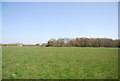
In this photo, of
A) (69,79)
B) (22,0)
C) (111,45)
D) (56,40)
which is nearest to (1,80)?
(69,79)

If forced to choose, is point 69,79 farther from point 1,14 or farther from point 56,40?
point 56,40

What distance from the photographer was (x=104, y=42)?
228ft

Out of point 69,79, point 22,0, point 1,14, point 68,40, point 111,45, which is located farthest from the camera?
point 68,40

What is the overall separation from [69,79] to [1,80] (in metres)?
2.33

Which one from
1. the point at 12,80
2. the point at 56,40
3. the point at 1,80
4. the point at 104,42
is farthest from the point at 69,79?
the point at 104,42

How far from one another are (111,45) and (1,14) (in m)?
69.6

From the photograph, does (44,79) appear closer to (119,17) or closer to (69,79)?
(69,79)

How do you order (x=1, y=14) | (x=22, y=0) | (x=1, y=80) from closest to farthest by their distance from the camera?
(x=1, y=80), (x=1, y=14), (x=22, y=0)

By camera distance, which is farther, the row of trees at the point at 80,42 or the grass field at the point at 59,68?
the row of trees at the point at 80,42

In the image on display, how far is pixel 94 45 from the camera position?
70188mm

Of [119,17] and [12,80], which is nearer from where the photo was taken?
[12,80]

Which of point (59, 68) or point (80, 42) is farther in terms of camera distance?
point (80, 42)

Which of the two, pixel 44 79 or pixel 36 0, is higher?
pixel 36 0

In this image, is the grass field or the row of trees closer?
the grass field
